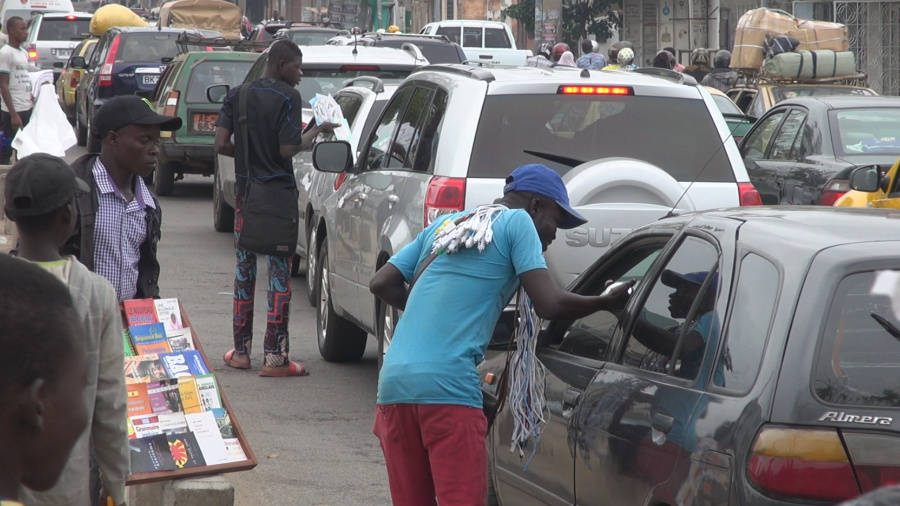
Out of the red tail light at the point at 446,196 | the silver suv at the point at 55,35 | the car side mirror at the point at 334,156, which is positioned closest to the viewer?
the red tail light at the point at 446,196

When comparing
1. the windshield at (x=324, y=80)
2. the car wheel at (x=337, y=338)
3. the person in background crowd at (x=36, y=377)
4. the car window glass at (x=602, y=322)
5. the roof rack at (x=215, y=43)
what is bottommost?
the car wheel at (x=337, y=338)

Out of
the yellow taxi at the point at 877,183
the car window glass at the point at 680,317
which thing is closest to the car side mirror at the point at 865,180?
the yellow taxi at the point at 877,183

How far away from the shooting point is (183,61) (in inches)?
656

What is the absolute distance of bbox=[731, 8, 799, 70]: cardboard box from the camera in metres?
22.0

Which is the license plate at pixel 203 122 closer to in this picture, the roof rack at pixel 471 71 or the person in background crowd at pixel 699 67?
the person in background crowd at pixel 699 67

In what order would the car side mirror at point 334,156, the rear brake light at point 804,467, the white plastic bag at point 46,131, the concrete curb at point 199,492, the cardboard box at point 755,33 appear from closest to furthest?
1. the rear brake light at point 804,467
2. the concrete curb at point 199,492
3. the car side mirror at point 334,156
4. the white plastic bag at point 46,131
5. the cardboard box at point 755,33

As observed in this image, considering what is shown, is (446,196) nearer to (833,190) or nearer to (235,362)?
(235,362)

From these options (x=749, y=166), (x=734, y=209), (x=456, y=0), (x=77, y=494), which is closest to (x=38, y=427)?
(x=77, y=494)

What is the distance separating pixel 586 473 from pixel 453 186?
2.43 m

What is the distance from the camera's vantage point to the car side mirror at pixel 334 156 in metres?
8.22

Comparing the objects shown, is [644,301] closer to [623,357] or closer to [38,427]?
[623,357]

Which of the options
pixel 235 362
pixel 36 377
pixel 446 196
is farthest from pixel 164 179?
pixel 36 377

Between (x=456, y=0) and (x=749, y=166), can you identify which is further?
(x=456, y=0)

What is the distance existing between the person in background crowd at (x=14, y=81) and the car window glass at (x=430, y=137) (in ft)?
29.6
